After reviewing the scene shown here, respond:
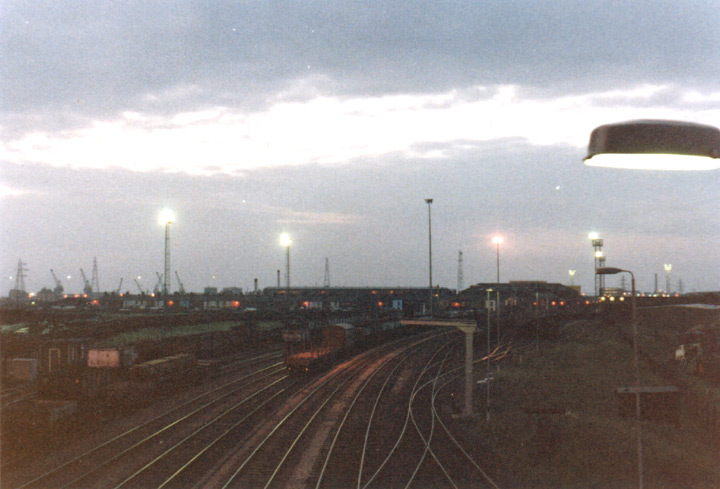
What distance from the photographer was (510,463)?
26.1 m

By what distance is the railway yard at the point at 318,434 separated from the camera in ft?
78.3

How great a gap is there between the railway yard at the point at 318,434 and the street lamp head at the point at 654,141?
22.5m

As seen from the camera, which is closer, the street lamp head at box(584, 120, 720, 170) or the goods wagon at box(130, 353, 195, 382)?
the street lamp head at box(584, 120, 720, 170)

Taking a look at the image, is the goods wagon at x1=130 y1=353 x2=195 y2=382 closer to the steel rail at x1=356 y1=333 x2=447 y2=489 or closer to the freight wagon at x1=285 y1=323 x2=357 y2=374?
the freight wagon at x1=285 y1=323 x2=357 y2=374

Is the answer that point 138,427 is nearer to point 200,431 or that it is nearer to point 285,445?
point 200,431

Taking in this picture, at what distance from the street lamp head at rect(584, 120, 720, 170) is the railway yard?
22.5 meters

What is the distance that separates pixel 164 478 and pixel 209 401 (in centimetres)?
1507

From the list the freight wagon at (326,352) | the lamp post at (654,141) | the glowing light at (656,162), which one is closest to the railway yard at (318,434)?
the freight wagon at (326,352)

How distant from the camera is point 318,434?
30.9 meters

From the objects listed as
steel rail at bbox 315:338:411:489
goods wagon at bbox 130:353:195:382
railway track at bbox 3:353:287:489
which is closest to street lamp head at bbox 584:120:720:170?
steel rail at bbox 315:338:411:489

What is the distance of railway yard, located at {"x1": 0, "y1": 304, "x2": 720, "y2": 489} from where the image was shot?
23859 mm

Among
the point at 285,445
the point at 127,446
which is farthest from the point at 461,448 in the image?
the point at 127,446

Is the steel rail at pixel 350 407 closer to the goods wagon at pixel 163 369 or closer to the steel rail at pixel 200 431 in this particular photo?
the steel rail at pixel 200 431

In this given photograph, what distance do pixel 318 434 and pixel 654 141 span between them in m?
30.3
